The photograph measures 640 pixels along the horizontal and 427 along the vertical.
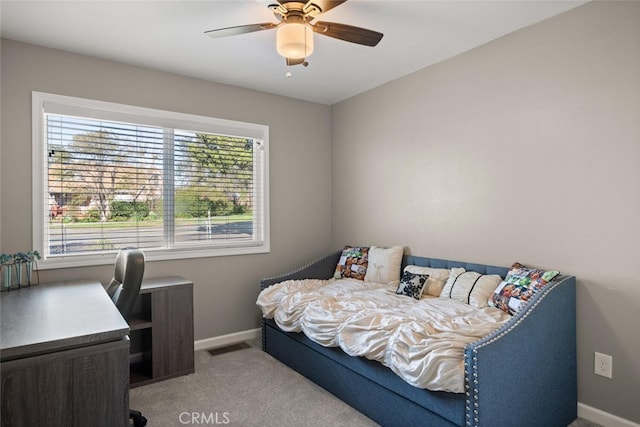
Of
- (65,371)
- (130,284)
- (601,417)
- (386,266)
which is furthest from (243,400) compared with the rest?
(601,417)

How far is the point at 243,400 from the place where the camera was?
254cm

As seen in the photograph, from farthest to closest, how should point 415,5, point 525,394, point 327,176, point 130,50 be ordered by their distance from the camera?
point 327,176 < point 130,50 < point 415,5 < point 525,394

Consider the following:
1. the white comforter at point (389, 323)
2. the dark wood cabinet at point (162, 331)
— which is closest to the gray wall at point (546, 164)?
the white comforter at point (389, 323)

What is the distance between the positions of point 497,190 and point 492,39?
44.5 inches

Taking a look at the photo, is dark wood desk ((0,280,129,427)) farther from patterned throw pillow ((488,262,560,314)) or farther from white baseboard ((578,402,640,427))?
white baseboard ((578,402,640,427))

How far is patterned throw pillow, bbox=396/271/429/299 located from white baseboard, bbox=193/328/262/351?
5.36 ft

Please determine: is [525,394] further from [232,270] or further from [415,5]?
[232,270]

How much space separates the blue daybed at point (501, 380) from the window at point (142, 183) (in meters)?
1.67

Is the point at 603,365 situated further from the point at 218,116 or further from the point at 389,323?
the point at 218,116

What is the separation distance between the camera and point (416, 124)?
3.42 m

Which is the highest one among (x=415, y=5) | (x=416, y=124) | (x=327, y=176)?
(x=415, y=5)

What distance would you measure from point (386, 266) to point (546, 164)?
154 cm

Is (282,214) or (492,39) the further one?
(282,214)

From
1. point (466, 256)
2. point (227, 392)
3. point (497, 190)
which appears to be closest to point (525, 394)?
point (466, 256)
